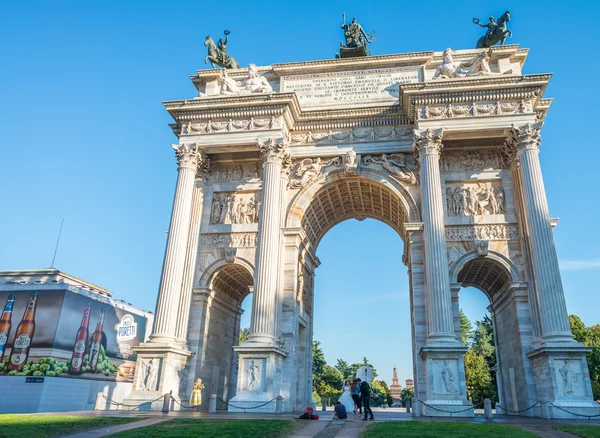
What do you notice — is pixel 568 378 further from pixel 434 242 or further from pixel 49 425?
pixel 49 425

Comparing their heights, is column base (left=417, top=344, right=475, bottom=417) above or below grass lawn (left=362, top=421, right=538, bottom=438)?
above

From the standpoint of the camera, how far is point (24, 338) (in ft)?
129

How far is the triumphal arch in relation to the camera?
21812 mm

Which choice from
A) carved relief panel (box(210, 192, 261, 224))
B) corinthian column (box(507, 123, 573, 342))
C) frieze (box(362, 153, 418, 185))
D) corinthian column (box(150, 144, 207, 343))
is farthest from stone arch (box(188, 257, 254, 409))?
corinthian column (box(507, 123, 573, 342))

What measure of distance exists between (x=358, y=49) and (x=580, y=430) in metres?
25.3

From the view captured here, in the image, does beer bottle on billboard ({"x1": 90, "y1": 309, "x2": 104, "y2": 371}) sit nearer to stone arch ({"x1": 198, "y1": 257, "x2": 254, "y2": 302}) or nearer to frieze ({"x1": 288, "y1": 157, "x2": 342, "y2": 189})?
stone arch ({"x1": 198, "y1": 257, "x2": 254, "y2": 302})

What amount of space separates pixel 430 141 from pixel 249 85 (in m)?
11.3

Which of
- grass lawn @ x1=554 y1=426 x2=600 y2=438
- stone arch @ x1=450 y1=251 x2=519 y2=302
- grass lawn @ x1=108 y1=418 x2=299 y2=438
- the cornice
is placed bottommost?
grass lawn @ x1=108 y1=418 x2=299 y2=438

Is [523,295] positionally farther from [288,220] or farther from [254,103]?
[254,103]

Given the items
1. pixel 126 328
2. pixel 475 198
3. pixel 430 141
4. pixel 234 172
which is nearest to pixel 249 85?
pixel 234 172

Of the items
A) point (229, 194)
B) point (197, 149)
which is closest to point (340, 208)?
point (229, 194)

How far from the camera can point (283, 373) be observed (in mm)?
23391

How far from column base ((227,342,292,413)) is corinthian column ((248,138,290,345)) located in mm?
572

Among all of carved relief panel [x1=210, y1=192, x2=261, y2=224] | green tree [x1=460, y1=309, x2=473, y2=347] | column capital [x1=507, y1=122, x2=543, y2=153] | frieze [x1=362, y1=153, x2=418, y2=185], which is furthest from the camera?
green tree [x1=460, y1=309, x2=473, y2=347]
